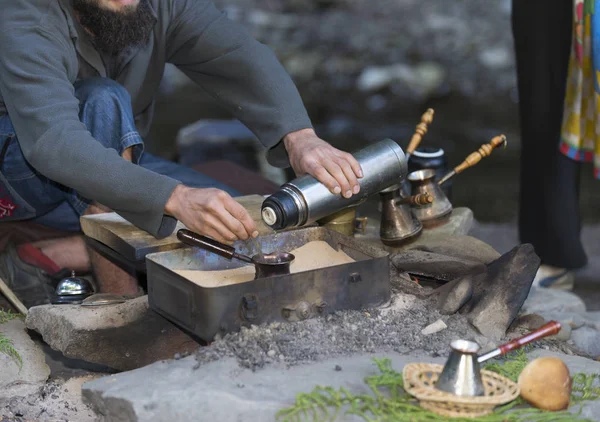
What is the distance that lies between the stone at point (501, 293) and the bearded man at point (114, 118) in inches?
21.6

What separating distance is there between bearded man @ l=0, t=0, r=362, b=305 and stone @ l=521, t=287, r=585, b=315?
1.32 m

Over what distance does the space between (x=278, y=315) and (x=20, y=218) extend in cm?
143

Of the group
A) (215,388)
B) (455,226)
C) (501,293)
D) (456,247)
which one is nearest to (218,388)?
(215,388)

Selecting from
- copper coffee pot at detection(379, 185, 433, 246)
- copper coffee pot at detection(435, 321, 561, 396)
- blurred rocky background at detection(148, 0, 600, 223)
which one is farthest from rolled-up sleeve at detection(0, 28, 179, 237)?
blurred rocky background at detection(148, 0, 600, 223)

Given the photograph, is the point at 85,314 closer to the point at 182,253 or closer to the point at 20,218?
the point at 182,253

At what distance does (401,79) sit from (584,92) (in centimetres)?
621

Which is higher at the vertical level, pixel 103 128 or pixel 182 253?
pixel 103 128

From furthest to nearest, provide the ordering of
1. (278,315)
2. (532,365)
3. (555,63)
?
(555,63) → (278,315) → (532,365)

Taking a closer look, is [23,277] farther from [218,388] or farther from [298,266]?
[218,388]

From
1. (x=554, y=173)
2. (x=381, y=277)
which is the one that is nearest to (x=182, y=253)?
(x=381, y=277)

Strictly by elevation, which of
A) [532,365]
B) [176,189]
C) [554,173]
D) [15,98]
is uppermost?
[15,98]

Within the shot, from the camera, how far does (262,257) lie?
9.69ft

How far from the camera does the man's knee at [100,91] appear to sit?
3518 millimetres

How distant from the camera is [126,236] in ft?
10.8
